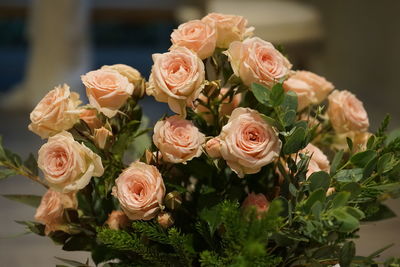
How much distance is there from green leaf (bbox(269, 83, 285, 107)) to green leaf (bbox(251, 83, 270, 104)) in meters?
0.01

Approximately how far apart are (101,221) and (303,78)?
0.79 feet

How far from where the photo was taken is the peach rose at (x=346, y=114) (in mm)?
690

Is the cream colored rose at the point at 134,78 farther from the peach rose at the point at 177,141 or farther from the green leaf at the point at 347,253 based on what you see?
the green leaf at the point at 347,253

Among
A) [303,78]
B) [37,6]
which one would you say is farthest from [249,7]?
[303,78]

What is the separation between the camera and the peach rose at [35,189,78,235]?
64cm

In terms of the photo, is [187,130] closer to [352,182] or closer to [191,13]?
[352,182]

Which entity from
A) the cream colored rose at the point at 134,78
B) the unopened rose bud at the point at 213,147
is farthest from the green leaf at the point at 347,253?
the cream colored rose at the point at 134,78

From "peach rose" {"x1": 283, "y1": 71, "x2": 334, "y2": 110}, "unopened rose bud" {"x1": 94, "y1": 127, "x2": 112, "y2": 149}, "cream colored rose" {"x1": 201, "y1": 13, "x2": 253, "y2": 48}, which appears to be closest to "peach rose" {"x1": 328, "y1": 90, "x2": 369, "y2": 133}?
"peach rose" {"x1": 283, "y1": 71, "x2": 334, "y2": 110}

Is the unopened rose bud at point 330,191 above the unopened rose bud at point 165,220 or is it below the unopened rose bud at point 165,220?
above

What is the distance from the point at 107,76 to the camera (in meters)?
0.62

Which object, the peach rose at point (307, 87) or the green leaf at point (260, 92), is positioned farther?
the peach rose at point (307, 87)

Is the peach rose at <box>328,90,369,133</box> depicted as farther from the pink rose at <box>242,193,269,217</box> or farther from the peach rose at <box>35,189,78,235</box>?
the peach rose at <box>35,189,78,235</box>

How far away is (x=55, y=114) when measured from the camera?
23.7 inches

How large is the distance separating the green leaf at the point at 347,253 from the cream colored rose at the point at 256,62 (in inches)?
5.7
